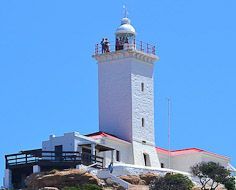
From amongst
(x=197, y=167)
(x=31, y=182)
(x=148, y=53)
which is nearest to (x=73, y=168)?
(x=31, y=182)

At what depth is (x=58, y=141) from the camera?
7400 centimetres

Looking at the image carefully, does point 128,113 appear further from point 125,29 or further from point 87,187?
point 87,187

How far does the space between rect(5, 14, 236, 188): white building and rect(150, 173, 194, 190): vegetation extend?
729 centimetres

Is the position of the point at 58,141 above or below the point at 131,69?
below

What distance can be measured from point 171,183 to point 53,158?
853cm

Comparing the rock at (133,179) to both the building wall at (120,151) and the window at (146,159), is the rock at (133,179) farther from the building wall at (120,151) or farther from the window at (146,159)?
the window at (146,159)

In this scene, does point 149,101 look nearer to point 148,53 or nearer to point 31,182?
point 148,53

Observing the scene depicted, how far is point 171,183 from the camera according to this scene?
67188 millimetres

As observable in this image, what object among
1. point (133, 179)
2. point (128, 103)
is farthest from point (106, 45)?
point (133, 179)

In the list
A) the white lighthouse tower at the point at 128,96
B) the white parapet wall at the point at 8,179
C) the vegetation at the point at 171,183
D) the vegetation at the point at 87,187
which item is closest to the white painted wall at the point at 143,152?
the white lighthouse tower at the point at 128,96

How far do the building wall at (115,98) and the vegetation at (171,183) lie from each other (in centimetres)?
1030

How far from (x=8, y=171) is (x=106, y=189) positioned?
24.6ft

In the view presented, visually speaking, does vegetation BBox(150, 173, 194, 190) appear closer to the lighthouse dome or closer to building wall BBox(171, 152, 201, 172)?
building wall BBox(171, 152, 201, 172)

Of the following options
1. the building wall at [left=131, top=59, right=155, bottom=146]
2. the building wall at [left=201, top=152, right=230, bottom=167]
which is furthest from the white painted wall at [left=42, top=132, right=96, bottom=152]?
the building wall at [left=201, top=152, right=230, bottom=167]
